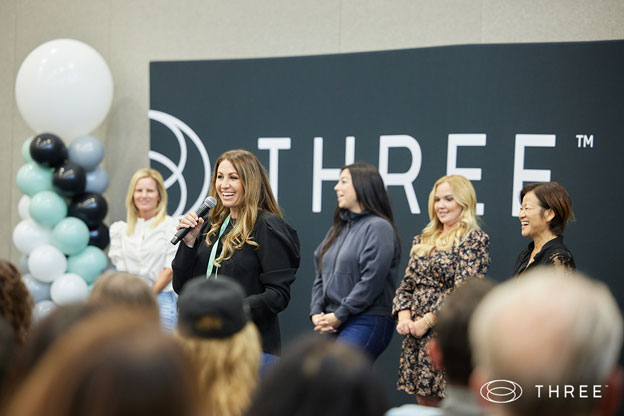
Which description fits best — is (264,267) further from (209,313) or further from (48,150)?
(48,150)

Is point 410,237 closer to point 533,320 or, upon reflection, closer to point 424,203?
point 424,203

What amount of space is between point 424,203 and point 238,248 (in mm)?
1993

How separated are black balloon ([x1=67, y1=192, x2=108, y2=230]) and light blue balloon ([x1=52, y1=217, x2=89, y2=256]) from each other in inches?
2.5

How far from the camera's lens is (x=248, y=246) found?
3.04m

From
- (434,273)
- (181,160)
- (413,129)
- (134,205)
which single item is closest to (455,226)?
(434,273)

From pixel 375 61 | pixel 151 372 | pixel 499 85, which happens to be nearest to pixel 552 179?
pixel 499 85

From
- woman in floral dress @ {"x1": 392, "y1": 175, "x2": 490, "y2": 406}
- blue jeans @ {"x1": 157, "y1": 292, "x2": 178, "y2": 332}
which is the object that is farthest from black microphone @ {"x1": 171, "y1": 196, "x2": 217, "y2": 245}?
blue jeans @ {"x1": 157, "y1": 292, "x2": 178, "y2": 332}

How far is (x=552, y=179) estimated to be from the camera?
4293 mm

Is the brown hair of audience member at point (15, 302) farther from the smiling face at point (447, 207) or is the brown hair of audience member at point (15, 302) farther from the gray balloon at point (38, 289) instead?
the gray balloon at point (38, 289)

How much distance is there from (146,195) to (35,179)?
0.93m

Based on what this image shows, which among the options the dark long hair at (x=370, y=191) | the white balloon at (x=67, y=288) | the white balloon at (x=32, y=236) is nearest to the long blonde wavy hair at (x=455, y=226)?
the dark long hair at (x=370, y=191)

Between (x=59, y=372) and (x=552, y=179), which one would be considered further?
(x=552, y=179)

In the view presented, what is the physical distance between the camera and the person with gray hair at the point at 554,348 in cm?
90

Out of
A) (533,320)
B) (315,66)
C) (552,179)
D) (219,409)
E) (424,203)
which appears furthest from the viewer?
(315,66)
